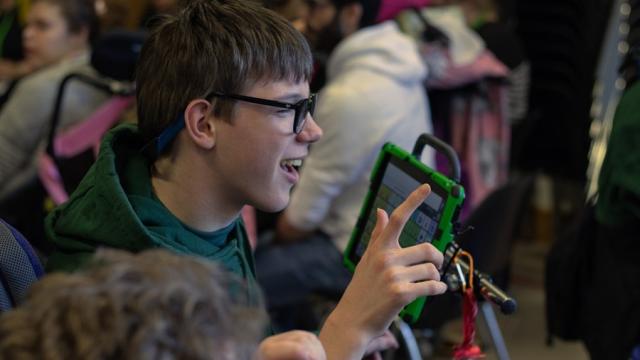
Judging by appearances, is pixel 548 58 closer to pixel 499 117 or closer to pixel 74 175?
pixel 499 117

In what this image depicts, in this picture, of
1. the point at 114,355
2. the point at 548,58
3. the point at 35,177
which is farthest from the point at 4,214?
the point at 548,58

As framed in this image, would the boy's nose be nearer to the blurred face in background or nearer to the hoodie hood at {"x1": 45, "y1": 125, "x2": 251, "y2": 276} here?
the hoodie hood at {"x1": 45, "y1": 125, "x2": 251, "y2": 276}

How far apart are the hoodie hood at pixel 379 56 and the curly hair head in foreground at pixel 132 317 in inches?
83.5

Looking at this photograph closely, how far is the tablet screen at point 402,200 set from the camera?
160cm

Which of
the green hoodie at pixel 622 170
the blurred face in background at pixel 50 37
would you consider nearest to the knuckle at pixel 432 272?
the green hoodie at pixel 622 170

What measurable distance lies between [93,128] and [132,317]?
2.36 metres

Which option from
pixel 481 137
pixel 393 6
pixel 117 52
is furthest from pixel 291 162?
pixel 481 137

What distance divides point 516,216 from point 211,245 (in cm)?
167

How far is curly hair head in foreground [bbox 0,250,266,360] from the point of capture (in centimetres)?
80

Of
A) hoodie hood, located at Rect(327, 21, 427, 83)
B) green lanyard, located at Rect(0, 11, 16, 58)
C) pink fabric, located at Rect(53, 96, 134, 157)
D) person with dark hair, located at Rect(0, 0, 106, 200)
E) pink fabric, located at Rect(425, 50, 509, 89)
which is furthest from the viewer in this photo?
green lanyard, located at Rect(0, 11, 16, 58)

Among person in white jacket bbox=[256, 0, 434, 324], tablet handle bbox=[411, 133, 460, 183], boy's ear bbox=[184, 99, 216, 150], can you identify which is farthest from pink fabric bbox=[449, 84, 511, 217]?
boy's ear bbox=[184, 99, 216, 150]

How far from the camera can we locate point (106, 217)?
148 cm

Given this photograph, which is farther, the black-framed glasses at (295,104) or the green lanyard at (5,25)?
the green lanyard at (5,25)

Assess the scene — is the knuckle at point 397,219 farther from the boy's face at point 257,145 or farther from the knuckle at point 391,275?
the boy's face at point 257,145
